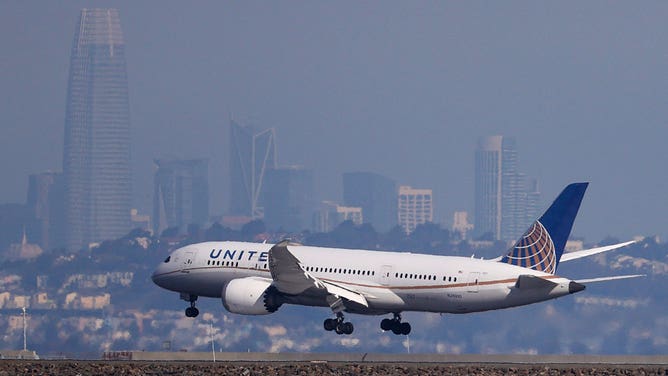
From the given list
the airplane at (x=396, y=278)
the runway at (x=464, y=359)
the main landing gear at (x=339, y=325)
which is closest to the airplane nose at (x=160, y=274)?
the airplane at (x=396, y=278)

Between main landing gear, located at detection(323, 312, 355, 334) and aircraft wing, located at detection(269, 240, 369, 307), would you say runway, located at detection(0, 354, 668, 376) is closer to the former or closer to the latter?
aircraft wing, located at detection(269, 240, 369, 307)

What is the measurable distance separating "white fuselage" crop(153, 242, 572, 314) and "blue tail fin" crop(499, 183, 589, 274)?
178cm

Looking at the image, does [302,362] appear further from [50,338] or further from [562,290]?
[50,338]

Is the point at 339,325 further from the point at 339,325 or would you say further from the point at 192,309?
the point at 192,309

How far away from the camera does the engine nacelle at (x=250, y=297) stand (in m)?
A: 91.7

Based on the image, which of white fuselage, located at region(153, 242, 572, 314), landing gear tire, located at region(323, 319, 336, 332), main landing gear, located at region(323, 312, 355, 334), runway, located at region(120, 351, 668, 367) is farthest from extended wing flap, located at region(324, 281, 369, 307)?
runway, located at region(120, 351, 668, 367)

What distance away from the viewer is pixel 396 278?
9069 centimetres

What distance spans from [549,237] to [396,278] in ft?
27.2

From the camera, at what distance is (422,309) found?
9131cm

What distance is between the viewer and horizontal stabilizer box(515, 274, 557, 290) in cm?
8694

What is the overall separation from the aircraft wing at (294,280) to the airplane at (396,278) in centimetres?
5

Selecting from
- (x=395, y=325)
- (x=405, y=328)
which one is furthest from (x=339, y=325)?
(x=395, y=325)

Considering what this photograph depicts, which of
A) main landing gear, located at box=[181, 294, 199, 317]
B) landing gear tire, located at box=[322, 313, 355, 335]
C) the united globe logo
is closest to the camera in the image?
the united globe logo

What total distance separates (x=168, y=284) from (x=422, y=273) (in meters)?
16.5
